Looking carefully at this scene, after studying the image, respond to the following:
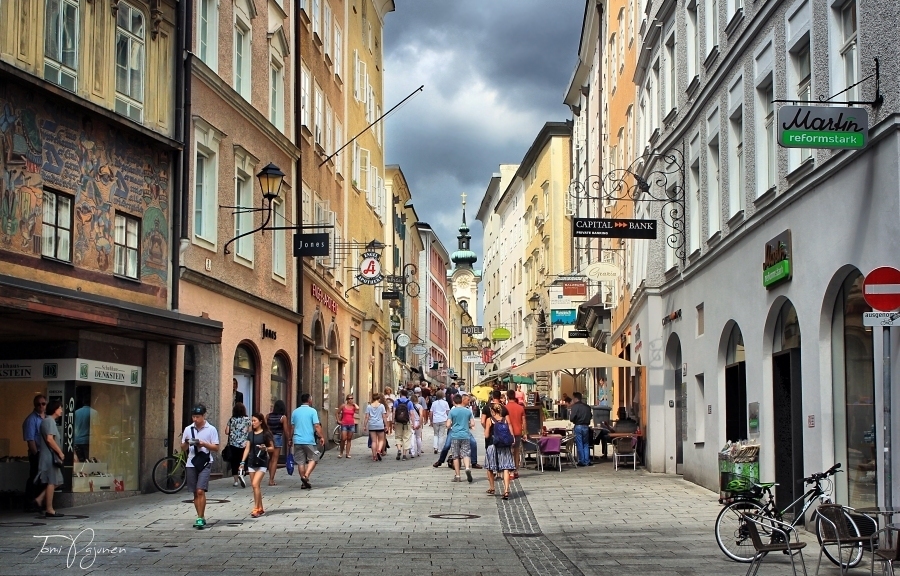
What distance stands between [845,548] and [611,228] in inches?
459

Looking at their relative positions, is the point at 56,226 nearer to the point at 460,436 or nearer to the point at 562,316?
the point at 460,436

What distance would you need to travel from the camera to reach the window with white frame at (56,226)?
17.0 metres

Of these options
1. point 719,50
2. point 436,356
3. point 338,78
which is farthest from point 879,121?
point 436,356

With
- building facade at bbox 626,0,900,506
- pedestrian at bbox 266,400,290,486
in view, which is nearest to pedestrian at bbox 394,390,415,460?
pedestrian at bbox 266,400,290,486

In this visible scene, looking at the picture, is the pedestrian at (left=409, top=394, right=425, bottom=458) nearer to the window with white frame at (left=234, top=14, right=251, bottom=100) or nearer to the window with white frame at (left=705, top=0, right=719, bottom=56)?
the window with white frame at (left=234, top=14, right=251, bottom=100)

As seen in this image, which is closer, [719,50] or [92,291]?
[92,291]

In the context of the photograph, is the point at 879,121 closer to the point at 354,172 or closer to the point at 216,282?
the point at 216,282

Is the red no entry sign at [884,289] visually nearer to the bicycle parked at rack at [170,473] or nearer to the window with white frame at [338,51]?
the bicycle parked at rack at [170,473]

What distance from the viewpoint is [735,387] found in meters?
20.2

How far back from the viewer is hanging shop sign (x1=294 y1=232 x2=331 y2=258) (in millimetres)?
25000

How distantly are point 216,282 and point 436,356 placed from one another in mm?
83885

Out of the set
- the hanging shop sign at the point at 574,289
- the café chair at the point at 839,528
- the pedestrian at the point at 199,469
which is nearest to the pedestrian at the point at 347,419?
the hanging shop sign at the point at 574,289

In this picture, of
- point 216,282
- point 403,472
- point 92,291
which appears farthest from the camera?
point 403,472

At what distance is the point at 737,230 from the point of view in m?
18.6
